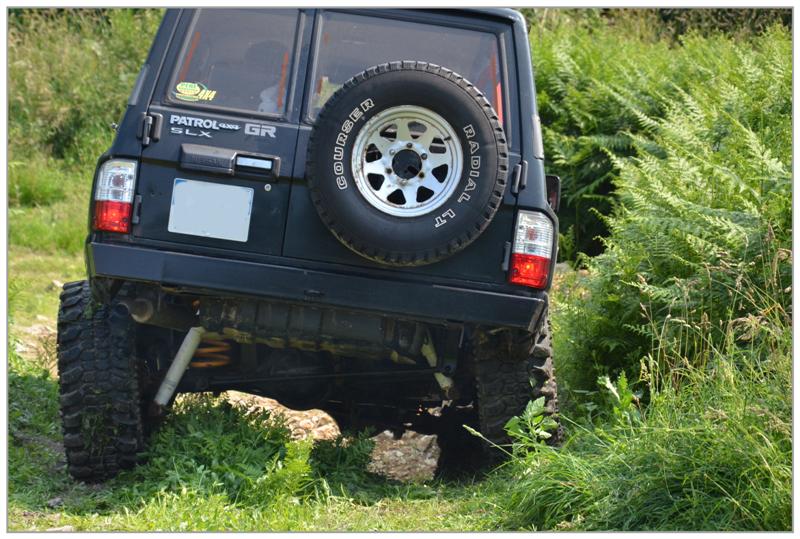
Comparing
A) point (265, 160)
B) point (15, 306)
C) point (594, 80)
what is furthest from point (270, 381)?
point (594, 80)

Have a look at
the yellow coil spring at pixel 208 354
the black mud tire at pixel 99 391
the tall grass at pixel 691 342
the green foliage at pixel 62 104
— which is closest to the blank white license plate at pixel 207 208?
the black mud tire at pixel 99 391

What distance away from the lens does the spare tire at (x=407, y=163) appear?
446 centimetres

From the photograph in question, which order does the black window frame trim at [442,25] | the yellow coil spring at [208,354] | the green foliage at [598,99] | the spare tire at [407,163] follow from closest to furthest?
the spare tire at [407,163]
the black window frame trim at [442,25]
the yellow coil spring at [208,354]
the green foliage at [598,99]

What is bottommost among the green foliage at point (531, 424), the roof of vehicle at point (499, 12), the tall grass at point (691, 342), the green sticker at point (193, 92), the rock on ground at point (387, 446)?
the rock on ground at point (387, 446)

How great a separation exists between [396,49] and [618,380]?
171cm

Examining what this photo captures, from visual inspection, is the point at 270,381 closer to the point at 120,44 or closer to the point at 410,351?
the point at 410,351

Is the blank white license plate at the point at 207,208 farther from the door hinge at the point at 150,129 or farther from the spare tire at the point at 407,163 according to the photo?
the spare tire at the point at 407,163

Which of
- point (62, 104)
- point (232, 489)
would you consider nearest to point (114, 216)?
point (232, 489)

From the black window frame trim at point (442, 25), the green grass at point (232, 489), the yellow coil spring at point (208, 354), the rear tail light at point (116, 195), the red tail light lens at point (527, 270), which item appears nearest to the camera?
the green grass at point (232, 489)

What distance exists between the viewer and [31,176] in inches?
458

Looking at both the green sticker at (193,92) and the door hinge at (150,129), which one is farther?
the green sticker at (193,92)

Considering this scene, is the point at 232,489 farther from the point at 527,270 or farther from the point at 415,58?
the point at 415,58

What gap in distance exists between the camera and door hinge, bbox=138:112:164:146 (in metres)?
4.63

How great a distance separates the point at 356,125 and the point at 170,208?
817 millimetres
